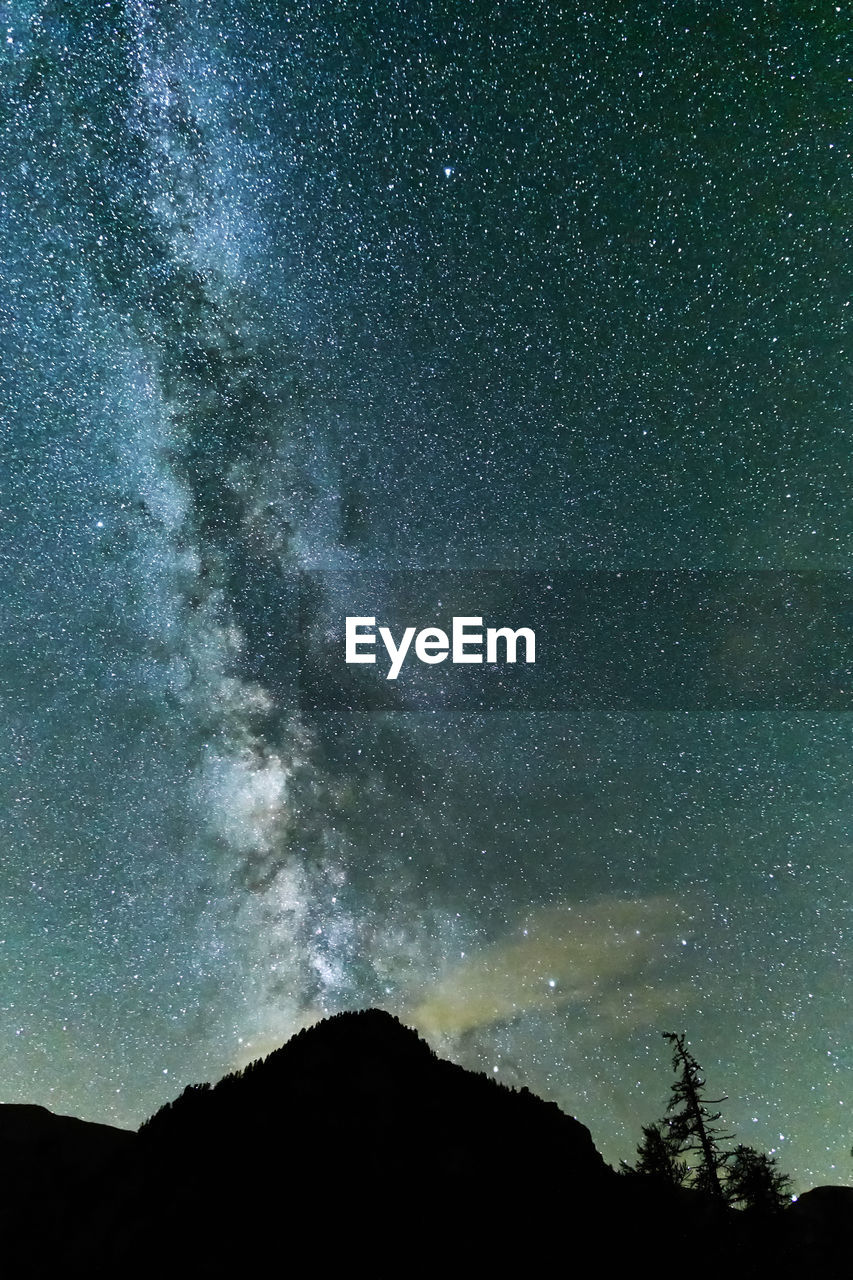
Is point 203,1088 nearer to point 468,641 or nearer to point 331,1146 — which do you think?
point 331,1146

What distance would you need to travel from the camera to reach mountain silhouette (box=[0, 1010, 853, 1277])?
20.6 meters

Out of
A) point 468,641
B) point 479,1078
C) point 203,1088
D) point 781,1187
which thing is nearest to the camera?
point 781,1187

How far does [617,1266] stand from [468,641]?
2011 centimetres

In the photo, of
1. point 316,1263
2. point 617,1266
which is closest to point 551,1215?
point 617,1266

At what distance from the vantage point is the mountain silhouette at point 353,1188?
810 inches

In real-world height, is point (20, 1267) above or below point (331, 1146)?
below

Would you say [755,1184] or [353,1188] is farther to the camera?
[353,1188]

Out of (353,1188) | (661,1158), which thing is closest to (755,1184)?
(661,1158)

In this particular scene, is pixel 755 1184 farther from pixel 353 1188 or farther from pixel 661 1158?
pixel 353 1188

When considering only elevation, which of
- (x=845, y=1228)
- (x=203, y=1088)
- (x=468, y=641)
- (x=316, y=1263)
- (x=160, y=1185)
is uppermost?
(x=468, y=641)

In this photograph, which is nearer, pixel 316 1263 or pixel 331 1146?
pixel 316 1263

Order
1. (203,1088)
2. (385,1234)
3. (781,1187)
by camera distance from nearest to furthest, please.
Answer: (781,1187)
(385,1234)
(203,1088)

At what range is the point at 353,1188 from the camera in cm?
2366

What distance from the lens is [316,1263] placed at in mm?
21016
